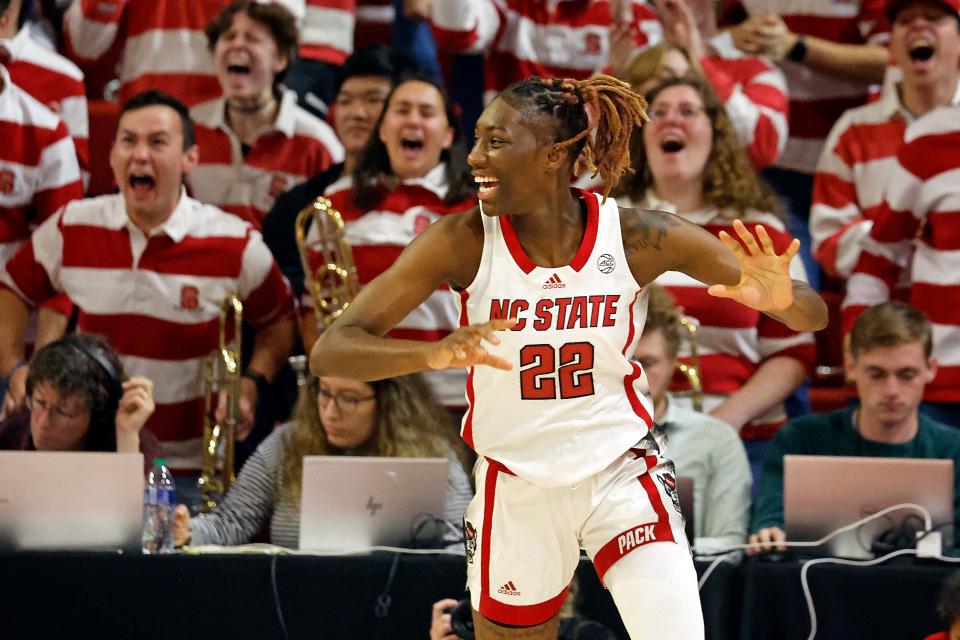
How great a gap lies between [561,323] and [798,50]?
127 inches

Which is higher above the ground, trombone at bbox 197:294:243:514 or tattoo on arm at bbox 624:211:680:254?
tattoo on arm at bbox 624:211:680:254

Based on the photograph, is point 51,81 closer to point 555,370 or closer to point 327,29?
point 327,29

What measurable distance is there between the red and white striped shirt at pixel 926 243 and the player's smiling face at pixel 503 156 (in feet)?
7.91

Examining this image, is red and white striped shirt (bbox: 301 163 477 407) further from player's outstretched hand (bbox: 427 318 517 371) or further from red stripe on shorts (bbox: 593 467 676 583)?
player's outstretched hand (bbox: 427 318 517 371)

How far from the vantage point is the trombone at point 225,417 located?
4879 mm

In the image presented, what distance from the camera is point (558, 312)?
10.1 ft

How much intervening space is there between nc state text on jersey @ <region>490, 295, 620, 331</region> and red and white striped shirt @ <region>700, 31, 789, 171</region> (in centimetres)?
253

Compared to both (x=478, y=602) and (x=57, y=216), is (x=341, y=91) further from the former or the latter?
(x=478, y=602)

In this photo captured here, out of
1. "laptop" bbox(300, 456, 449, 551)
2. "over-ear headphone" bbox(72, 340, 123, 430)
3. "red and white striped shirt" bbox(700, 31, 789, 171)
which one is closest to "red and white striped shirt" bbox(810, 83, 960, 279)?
"red and white striped shirt" bbox(700, 31, 789, 171)

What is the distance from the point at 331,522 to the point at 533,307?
122 centimetres

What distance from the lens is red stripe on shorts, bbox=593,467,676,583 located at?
10.1ft

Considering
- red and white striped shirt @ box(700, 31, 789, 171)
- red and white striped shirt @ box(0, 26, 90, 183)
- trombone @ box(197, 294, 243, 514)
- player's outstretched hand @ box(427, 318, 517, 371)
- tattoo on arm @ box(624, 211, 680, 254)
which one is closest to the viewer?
player's outstretched hand @ box(427, 318, 517, 371)

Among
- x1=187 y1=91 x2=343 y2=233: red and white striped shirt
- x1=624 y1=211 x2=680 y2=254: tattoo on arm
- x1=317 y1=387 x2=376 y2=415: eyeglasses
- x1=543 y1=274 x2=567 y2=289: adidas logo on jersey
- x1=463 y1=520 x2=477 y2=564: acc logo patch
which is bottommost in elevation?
x1=463 y1=520 x2=477 y2=564: acc logo patch

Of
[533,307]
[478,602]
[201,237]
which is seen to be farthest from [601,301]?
[201,237]
